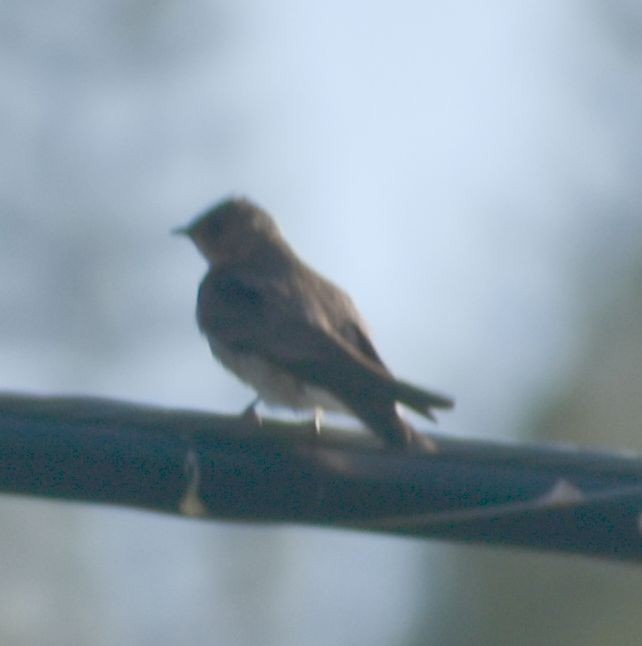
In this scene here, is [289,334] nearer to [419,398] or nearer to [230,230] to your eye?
[419,398]

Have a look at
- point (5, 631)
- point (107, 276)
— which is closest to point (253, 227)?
point (5, 631)

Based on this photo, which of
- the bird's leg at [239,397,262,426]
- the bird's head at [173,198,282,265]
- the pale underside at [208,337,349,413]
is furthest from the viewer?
the bird's head at [173,198,282,265]

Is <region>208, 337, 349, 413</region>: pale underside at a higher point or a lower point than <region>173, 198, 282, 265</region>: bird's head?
lower

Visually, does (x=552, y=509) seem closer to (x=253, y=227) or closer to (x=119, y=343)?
(x=253, y=227)

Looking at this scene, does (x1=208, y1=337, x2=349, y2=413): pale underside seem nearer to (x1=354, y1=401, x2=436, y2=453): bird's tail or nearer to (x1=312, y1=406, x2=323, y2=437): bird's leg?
(x1=312, y1=406, x2=323, y2=437): bird's leg

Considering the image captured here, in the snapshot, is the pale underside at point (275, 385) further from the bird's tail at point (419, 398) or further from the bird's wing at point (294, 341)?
the bird's tail at point (419, 398)

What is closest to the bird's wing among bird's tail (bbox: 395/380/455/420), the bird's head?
bird's tail (bbox: 395/380/455/420)

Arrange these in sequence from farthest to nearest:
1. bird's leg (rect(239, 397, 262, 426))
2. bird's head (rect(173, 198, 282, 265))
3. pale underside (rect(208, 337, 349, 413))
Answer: bird's head (rect(173, 198, 282, 265)) < pale underside (rect(208, 337, 349, 413)) < bird's leg (rect(239, 397, 262, 426))

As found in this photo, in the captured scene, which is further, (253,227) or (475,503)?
(253,227)
